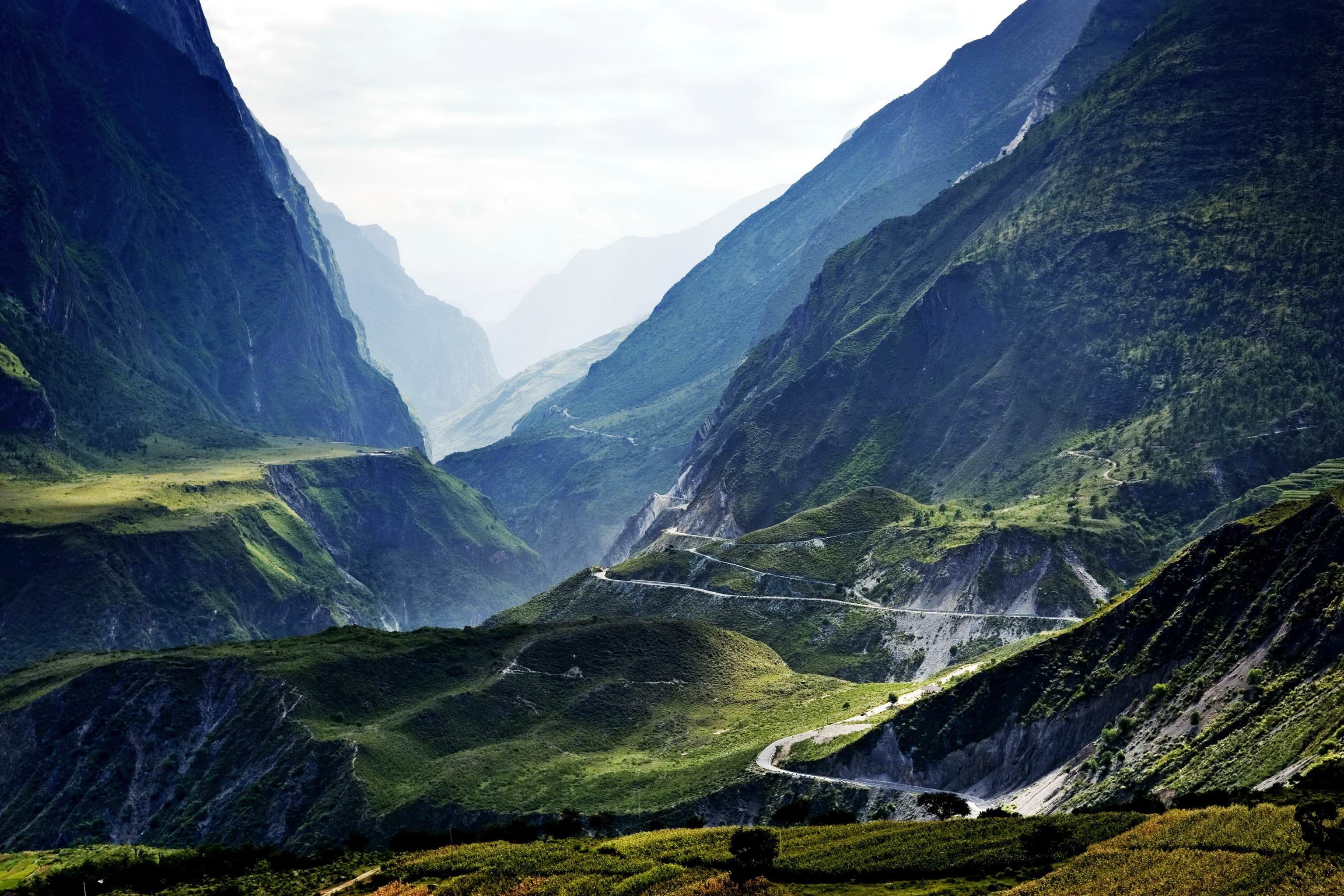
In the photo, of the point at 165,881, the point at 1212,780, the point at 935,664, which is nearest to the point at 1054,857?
the point at 1212,780

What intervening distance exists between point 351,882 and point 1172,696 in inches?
2823

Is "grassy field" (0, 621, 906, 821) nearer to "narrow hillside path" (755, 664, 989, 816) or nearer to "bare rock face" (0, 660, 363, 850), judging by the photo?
"narrow hillside path" (755, 664, 989, 816)

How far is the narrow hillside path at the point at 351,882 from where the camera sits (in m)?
102

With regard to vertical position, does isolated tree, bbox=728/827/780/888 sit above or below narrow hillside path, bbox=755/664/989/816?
above

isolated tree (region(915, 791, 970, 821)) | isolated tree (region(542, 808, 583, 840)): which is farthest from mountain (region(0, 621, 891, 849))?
isolated tree (region(915, 791, 970, 821))

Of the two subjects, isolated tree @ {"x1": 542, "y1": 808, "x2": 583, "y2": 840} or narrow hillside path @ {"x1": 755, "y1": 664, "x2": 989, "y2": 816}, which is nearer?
isolated tree @ {"x1": 542, "y1": 808, "x2": 583, "y2": 840}

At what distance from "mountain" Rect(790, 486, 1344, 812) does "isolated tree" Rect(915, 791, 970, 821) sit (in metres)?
7.73

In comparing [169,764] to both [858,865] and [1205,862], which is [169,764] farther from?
[1205,862]

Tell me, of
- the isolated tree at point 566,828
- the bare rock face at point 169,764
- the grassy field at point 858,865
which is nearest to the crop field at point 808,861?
the grassy field at point 858,865

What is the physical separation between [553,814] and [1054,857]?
210 feet

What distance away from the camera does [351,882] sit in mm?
104188

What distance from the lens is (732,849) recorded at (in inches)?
3784

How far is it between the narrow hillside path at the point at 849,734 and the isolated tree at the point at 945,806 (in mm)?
3665

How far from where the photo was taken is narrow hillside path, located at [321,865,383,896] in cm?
10212
